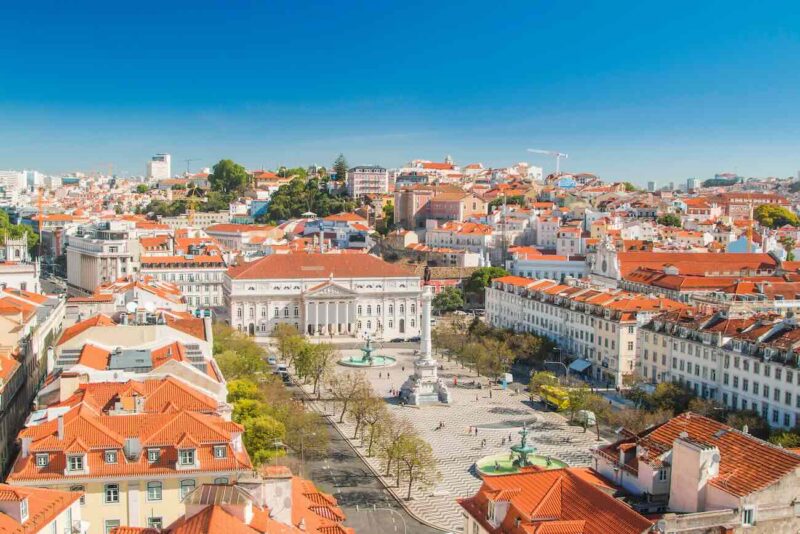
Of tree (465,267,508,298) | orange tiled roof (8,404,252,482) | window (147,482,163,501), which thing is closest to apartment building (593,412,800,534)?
orange tiled roof (8,404,252,482)

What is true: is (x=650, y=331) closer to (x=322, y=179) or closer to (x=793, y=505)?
(x=793, y=505)

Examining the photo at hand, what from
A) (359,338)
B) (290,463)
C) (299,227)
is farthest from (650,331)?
(299,227)

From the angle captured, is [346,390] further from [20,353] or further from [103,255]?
[103,255]

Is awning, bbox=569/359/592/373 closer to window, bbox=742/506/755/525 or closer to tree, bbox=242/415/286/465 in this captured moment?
tree, bbox=242/415/286/465

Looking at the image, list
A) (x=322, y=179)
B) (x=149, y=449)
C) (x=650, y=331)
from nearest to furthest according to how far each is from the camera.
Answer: (x=149, y=449) → (x=650, y=331) → (x=322, y=179)

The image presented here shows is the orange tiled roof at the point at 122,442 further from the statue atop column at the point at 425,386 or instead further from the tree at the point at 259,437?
the statue atop column at the point at 425,386

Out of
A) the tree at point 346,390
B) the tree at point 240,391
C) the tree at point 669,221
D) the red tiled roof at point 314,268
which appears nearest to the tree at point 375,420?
the tree at point 346,390
